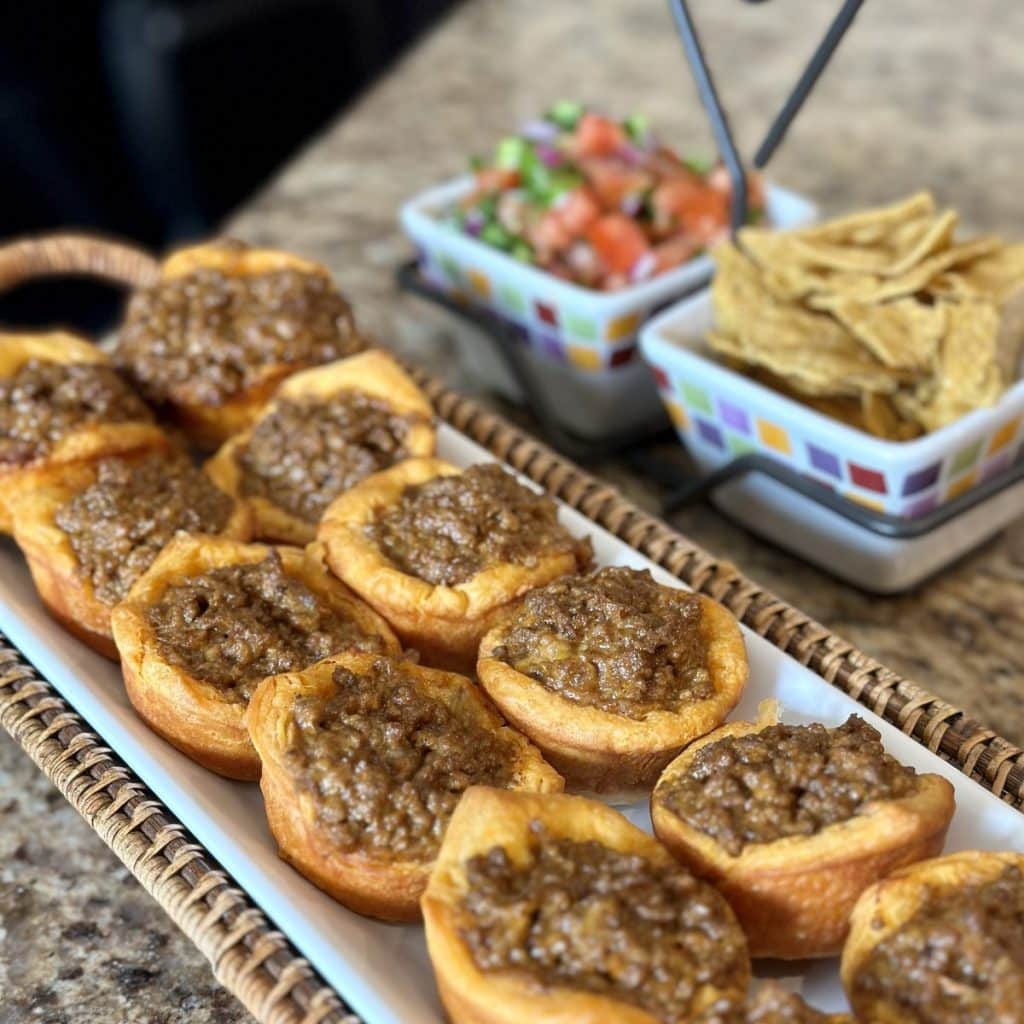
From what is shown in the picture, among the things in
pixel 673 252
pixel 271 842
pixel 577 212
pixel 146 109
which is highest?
pixel 577 212

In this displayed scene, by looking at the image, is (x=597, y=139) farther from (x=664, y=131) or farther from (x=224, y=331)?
(x=664, y=131)

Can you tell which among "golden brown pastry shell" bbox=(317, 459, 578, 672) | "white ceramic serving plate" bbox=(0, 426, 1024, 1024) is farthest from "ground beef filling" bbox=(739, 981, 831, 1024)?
"golden brown pastry shell" bbox=(317, 459, 578, 672)

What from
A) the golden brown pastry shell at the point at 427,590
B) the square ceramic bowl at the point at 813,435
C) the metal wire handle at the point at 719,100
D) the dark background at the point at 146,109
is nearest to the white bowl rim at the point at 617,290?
the square ceramic bowl at the point at 813,435

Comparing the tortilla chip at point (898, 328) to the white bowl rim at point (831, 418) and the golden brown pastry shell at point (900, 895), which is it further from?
the golden brown pastry shell at point (900, 895)

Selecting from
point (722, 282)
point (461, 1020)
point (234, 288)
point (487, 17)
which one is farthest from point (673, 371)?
point (487, 17)

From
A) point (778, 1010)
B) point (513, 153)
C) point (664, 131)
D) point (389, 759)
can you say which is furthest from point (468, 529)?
point (664, 131)

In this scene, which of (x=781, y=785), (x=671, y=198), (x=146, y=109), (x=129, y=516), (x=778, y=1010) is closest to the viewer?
(x=778, y=1010)

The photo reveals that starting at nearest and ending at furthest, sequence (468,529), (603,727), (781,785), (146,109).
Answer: (781,785), (603,727), (468,529), (146,109)

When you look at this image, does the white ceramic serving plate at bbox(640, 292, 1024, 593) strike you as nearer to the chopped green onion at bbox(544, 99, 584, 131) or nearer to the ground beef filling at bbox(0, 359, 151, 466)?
the chopped green onion at bbox(544, 99, 584, 131)
